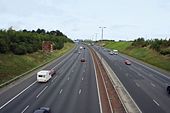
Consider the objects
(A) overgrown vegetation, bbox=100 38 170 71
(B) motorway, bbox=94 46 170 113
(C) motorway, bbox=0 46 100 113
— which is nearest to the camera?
(C) motorway, bbox=0 46 100 113

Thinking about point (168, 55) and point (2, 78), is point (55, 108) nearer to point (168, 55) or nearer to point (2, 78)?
point (2, 78)

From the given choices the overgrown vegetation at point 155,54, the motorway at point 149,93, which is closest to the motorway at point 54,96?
the motorway at point 149,93

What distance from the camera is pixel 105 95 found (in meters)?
41.7

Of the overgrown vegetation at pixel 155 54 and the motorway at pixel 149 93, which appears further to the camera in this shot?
the overgrown vegetation at pixel 155 54

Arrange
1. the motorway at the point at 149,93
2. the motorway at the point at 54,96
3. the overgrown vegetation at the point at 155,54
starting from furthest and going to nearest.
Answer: the overgrown vegetation at the point at 155,54 < the motorway at the point at 149,93 < the motorway at the point at 54,96

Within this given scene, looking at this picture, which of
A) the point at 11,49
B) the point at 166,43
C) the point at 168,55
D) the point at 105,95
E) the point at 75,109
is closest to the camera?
the point at 75,109

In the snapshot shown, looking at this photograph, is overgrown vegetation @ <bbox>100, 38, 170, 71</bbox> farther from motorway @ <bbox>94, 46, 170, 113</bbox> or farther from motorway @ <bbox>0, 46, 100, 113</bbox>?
motorway @ <bbox>0, 46, 100, 113</bbox>

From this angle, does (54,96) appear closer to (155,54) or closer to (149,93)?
(149,93)

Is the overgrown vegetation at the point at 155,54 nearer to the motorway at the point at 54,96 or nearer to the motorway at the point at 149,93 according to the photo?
the motorway at the point at 149,93

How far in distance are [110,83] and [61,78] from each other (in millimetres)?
10543

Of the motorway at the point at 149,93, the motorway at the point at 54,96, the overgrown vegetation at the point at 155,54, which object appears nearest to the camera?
the motorway at the point at 54,96

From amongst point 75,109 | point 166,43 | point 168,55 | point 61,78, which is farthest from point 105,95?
point 166,43

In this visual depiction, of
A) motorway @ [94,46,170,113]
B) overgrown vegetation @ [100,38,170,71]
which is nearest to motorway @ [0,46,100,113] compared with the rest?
motorway @ [94,46,170,113]

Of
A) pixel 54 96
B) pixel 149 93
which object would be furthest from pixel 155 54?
pixel 54 96
